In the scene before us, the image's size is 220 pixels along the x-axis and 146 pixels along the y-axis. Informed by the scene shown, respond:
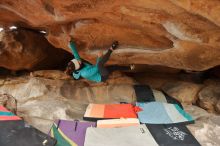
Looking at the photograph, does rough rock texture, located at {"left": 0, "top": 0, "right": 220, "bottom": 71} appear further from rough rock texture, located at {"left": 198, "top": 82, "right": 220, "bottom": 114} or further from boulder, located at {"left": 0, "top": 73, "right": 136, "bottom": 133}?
rough rock texture, located at {"left": 198, "top": 82, "right": 220, "bottom": 114}

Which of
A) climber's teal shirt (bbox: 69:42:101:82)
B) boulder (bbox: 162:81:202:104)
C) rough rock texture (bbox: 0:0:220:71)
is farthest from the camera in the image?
boulder (bbox: 162:81:202:104)

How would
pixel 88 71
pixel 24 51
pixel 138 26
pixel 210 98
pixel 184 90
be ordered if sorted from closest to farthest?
pixel 138 26 → pixel 88 71 → pixel 210 98 → pixel 184 90 → pixel 24 51

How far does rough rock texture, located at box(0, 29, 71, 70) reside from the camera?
6.49 metres

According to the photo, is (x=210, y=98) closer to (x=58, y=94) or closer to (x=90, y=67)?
(x=90, y=67)

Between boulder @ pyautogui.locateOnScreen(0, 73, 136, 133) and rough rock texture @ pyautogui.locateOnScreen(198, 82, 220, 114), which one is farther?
rough rock texture @ pyautogui.locateOnScreen(198, 82, 220, 114)

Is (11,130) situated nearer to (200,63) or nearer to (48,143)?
(48,143)

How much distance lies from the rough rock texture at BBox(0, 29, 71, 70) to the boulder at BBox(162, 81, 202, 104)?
3167 mm

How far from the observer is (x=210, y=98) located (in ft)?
18.2

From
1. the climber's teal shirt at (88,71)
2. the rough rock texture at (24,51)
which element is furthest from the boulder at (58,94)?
the climber's teal shirt at (88,71)

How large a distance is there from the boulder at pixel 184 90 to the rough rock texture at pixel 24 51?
3167 millimetres

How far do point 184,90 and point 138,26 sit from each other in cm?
213

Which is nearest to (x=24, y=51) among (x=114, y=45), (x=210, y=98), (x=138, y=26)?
(x=114, y=45)

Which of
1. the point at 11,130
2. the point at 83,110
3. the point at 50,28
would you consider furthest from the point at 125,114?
the point at 50,28

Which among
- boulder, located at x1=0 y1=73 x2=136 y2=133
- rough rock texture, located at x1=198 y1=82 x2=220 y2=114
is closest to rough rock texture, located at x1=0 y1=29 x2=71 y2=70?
boulder, located at x1=0 y1=73 x2=136 y2=133
